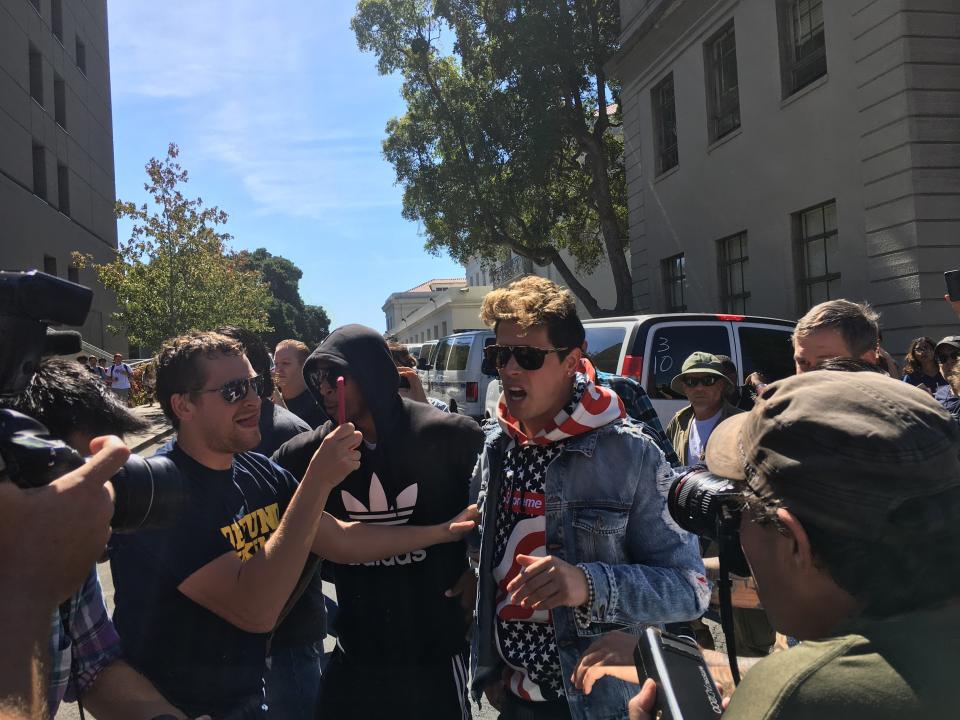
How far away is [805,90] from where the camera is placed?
1287 centimetres

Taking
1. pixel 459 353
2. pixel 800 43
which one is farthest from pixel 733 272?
pixel 459 353

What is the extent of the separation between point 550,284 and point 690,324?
18.1 feet

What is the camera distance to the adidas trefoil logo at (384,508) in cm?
286

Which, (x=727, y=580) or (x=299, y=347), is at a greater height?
(x=299, y=347)

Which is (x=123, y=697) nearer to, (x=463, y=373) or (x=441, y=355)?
(x=463, y=373)

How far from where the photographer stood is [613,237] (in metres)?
20.3

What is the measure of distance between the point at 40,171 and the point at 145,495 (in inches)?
1214

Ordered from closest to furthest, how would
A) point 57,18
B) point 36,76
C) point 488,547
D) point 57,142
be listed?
point 488,547
point 36,76
point 57,142
point 57,18

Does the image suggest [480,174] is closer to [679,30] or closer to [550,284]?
[679,30]

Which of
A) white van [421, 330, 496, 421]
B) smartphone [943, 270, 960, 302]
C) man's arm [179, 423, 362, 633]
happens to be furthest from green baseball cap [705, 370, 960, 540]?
white van [421, 330, 496, 421]

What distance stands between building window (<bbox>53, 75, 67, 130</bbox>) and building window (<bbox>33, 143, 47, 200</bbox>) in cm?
277

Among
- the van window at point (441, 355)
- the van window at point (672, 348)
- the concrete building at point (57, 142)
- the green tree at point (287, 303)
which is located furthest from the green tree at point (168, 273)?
the green tree at point (287, 303)

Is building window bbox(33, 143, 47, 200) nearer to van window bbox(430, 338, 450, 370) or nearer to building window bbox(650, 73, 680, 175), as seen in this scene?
van window bbox(430, 338, 450, 370)

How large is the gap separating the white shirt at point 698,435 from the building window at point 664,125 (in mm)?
13891
